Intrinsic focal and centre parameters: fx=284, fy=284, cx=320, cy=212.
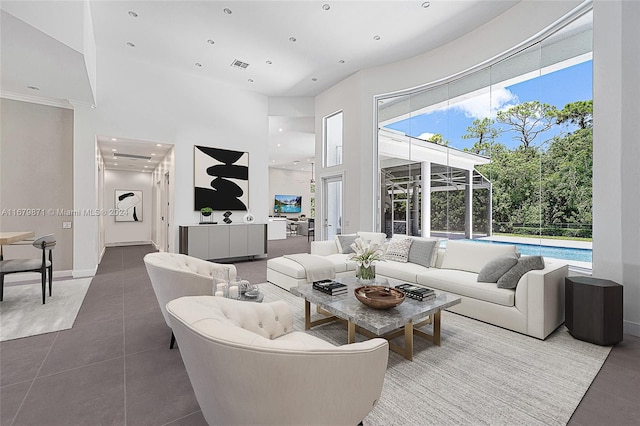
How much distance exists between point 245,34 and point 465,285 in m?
5.32

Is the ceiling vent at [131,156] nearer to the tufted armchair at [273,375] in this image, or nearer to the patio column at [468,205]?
the tufted armchair at [273,375]

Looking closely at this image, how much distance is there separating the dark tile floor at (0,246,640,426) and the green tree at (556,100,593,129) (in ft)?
8.69

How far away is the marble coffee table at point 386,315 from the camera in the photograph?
226 centimetres

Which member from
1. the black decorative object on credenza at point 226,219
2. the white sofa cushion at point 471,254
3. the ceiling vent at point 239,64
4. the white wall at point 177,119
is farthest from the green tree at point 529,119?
the black decorative object on credenza at point 226,219

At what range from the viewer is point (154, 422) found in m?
1.75

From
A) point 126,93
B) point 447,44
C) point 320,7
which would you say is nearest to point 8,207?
point 126,93

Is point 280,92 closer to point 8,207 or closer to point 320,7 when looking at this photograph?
point 320,7

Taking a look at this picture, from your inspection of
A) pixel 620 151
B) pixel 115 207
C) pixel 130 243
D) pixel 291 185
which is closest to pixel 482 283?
pixel 620 151

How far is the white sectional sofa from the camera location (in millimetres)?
2879

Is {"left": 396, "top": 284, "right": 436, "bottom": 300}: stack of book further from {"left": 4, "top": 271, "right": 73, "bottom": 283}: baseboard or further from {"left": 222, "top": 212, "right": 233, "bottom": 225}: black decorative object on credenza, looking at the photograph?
{"left": 4, "top": 271, "right": 73, "bottom": 283}: baseboard

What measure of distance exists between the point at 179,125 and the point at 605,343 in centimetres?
772

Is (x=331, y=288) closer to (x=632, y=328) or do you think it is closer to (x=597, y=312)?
(x=597, y=312)

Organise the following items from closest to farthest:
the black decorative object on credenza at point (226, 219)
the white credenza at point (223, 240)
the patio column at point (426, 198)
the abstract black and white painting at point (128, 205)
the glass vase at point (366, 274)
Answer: the glass vase at point (366, 274)
the patio column at point (426, 198)
the white credenza at point (223, 240)
the black decorative object on credenza at point (226, 219)
the abstract black and white painting at point (128, 205)

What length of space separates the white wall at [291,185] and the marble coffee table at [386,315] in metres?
12.1
